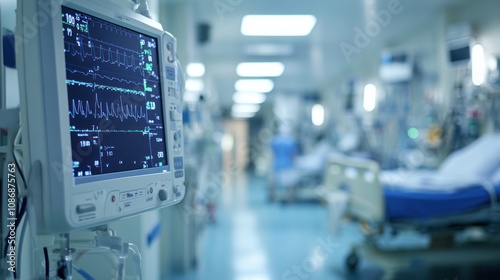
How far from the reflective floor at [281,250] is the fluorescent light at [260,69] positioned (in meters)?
2.90

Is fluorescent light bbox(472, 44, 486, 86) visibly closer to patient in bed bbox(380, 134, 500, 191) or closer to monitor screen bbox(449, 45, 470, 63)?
monitor screen bbox(449, 45, 470, 63)

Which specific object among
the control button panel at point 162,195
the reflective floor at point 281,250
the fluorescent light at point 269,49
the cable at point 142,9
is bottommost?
the reflective floor at point 281,250

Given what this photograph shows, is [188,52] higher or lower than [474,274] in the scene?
higher

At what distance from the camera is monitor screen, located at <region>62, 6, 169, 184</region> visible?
824 millimetres

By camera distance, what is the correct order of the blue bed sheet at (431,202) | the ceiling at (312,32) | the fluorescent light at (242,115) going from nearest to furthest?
1. the blue bed sheet at (431,202)
2. the ceiling at (312,32)
3. the fluorescent light at (242,115)

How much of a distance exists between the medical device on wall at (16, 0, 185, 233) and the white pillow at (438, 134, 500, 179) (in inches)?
114

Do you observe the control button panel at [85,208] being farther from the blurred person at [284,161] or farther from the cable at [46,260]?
the blurred person at [284,161]

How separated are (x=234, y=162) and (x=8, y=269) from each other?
52.2ft

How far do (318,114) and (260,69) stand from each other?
3.28 meters

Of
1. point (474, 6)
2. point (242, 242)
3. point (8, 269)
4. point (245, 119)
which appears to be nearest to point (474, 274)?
point (242, 242)

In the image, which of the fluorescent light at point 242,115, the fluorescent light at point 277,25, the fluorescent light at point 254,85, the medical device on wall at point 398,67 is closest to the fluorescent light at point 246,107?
the fluorescent light at point 242,115

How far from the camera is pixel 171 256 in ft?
12.0

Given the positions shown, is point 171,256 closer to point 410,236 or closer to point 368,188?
point 368,188

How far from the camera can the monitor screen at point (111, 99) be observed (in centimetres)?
82
